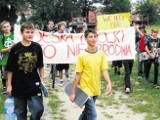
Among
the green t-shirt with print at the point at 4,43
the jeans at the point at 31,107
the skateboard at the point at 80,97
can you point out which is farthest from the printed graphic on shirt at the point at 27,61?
the green t-shirt with print at the point at 4,43

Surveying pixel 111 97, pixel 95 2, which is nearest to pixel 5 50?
pixel 111 97

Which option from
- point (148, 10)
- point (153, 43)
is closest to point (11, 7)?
point (153, 43)

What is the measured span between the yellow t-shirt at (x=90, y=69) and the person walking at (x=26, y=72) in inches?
23.7

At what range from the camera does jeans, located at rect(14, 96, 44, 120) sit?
5.21m

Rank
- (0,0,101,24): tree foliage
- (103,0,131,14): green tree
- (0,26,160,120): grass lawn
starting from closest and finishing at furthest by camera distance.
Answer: (0,26,160,120): grass lawn < (0,0,101,24): tree foliage < (103,0,131,14): green tree

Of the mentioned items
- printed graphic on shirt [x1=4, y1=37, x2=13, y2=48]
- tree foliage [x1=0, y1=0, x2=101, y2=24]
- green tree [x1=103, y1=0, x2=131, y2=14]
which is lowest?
printed graphic on shirt [x1=4, y1=37, x2=13, y2=48]

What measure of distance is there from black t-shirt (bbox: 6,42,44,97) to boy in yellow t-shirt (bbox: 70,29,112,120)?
0.60 metres

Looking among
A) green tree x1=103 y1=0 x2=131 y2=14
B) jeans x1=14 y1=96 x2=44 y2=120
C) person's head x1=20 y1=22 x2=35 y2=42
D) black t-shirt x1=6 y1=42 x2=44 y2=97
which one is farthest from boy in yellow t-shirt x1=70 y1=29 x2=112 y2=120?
green tree x1=103 y1=0 x2=131 y2=14

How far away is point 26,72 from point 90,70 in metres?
0.91

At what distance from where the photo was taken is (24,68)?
17.0 ft

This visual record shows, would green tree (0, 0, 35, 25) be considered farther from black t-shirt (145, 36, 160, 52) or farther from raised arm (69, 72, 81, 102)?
raised arm (69, 72, 81, 102)

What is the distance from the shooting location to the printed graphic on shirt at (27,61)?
16.9 feet

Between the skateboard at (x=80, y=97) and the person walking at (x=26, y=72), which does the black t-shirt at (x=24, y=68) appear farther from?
the skateboard at (x=80, y=97)

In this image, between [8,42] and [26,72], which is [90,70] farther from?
[8,42]
